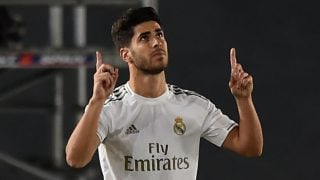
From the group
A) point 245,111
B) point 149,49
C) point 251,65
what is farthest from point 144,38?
point 251,65

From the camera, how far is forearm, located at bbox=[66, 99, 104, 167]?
6.08 ft

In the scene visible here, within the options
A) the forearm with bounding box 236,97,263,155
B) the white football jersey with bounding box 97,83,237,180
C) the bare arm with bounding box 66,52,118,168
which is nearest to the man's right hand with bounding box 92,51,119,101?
the bare arm with bounding box 66,52,118,168

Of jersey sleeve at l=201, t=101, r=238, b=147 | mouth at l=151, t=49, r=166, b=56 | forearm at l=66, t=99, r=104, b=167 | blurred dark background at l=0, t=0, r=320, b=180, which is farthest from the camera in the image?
blurred dark background at l=0, t=0, r=320, b=180

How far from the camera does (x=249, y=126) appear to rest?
2029 mm

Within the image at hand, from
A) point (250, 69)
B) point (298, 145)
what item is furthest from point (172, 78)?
point (298, 145)

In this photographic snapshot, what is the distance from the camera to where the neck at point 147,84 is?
79.7 inches

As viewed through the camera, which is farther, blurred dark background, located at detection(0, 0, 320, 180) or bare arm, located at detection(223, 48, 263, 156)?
blurred dark background, located at detection(0, 0, 320, 180)

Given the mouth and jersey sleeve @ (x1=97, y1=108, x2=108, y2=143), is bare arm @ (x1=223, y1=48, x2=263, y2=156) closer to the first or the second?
the mouth

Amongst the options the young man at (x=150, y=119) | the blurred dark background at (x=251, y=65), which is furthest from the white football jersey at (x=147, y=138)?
the blurred dark background at (x=251, y=65)

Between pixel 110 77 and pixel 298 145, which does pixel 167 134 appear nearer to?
pixel 110 77

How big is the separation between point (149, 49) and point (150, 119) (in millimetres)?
172

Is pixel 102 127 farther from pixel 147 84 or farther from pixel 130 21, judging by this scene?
pixel 130 21

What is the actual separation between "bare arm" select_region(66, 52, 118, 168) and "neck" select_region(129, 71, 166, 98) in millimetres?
159

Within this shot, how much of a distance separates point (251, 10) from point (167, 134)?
175cm
